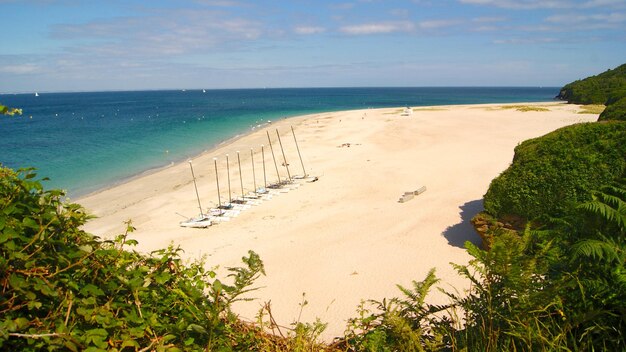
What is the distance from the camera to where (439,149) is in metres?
30.0

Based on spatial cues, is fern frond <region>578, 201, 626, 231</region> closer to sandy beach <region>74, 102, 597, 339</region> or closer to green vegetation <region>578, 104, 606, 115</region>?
sandy beach <region>74, 102, 597, 339</region>

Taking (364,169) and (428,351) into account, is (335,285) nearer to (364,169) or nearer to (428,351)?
(428,351)

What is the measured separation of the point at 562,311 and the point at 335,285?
24.7 ft

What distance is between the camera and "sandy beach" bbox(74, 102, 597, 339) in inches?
404

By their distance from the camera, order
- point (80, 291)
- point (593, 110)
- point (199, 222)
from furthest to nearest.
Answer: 1. point (593, 110)
2. point (199, 222)
3. point (80, 291)

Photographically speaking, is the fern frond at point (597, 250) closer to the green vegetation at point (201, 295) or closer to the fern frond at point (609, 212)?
the green vegetation at point (201, 295)

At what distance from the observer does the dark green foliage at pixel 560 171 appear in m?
9.34

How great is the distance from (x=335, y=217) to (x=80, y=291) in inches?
553

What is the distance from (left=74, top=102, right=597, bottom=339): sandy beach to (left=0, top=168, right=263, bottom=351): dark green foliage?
31cm

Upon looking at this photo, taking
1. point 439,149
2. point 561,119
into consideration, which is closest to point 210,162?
point 439,149

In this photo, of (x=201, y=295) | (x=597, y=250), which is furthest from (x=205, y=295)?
(x=597, y=250)

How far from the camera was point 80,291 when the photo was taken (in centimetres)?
229

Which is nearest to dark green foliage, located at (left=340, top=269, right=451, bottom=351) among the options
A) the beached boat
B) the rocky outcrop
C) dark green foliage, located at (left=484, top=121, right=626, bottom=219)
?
Answer: dark green foliage, located at (left=484, top=121, right=626, bottom=219)

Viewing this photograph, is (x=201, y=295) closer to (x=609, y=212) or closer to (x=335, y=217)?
(x=609, y=212)
